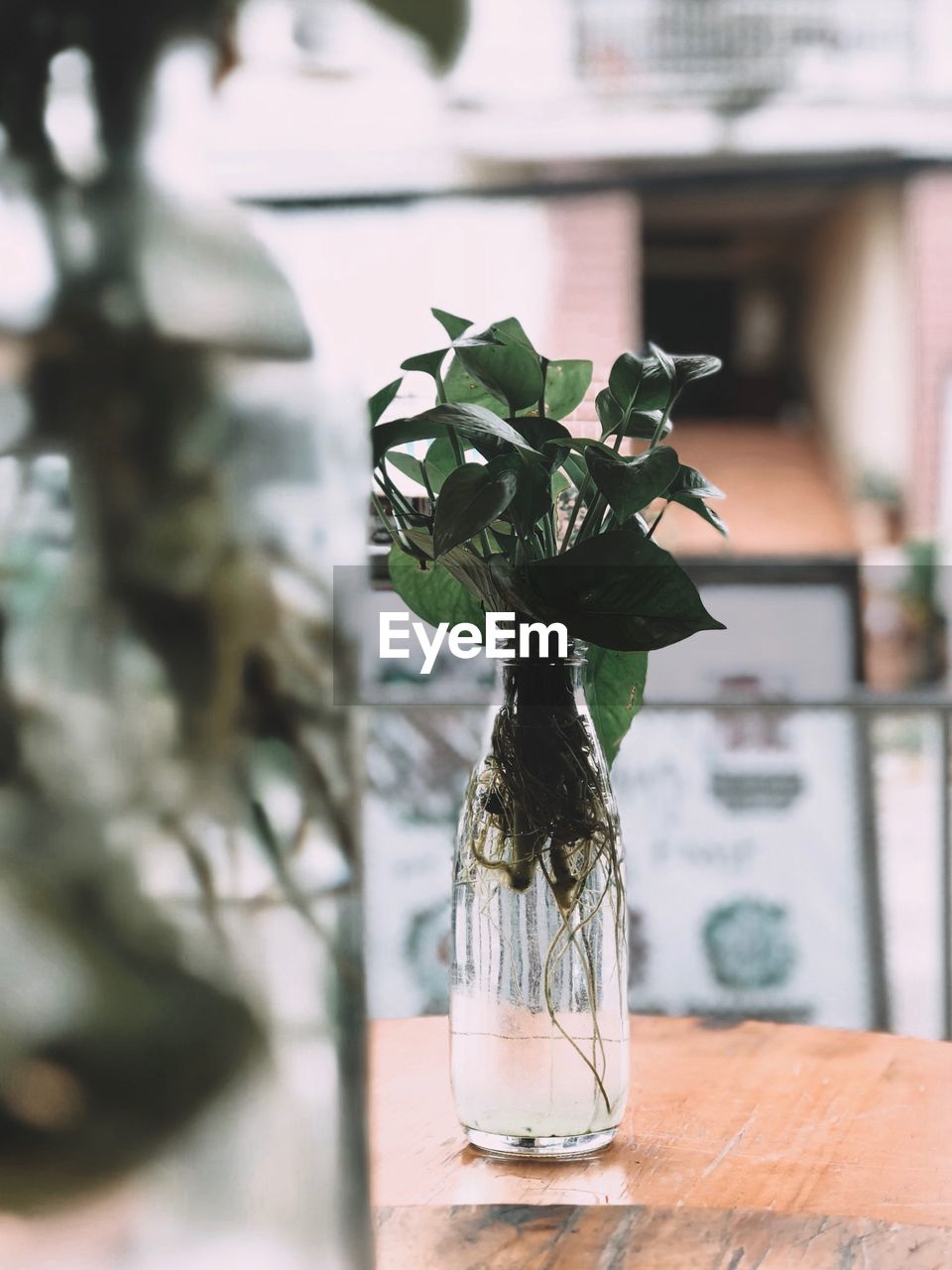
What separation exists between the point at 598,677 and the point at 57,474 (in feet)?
1.84

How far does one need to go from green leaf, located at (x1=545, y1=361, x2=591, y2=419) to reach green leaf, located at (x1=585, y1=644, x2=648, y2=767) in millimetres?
127

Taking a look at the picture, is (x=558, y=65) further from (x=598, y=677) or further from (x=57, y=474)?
(x=57, y=474)

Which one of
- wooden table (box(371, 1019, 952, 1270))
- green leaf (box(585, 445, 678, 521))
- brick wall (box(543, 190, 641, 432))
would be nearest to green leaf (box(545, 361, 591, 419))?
green leaf (box(585, 445, 678, 521))

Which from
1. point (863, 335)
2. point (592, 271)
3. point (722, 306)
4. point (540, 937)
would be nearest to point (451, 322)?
point (540, 937)

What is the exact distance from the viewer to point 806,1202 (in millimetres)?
559

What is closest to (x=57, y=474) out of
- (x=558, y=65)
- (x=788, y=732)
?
(x=788, y=732)

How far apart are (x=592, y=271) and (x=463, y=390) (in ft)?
17.3

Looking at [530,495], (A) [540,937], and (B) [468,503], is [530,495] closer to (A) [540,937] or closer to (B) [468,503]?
(B) [468,503]

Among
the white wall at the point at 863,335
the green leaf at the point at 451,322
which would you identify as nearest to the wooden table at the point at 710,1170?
the green leaf at the point at 451,322

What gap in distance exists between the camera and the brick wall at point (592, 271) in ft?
18.2

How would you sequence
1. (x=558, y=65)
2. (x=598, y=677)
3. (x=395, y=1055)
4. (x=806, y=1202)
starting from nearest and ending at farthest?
1. (x=806, y=1202)
2. (x=598, y=677)
3. (x=395, y=1055)
4. (x=558, y=65)

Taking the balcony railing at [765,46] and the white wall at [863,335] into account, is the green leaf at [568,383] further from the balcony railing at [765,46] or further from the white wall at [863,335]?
the white wall at [863,335]

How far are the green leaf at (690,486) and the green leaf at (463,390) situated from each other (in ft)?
0.35

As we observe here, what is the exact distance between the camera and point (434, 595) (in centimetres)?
67
